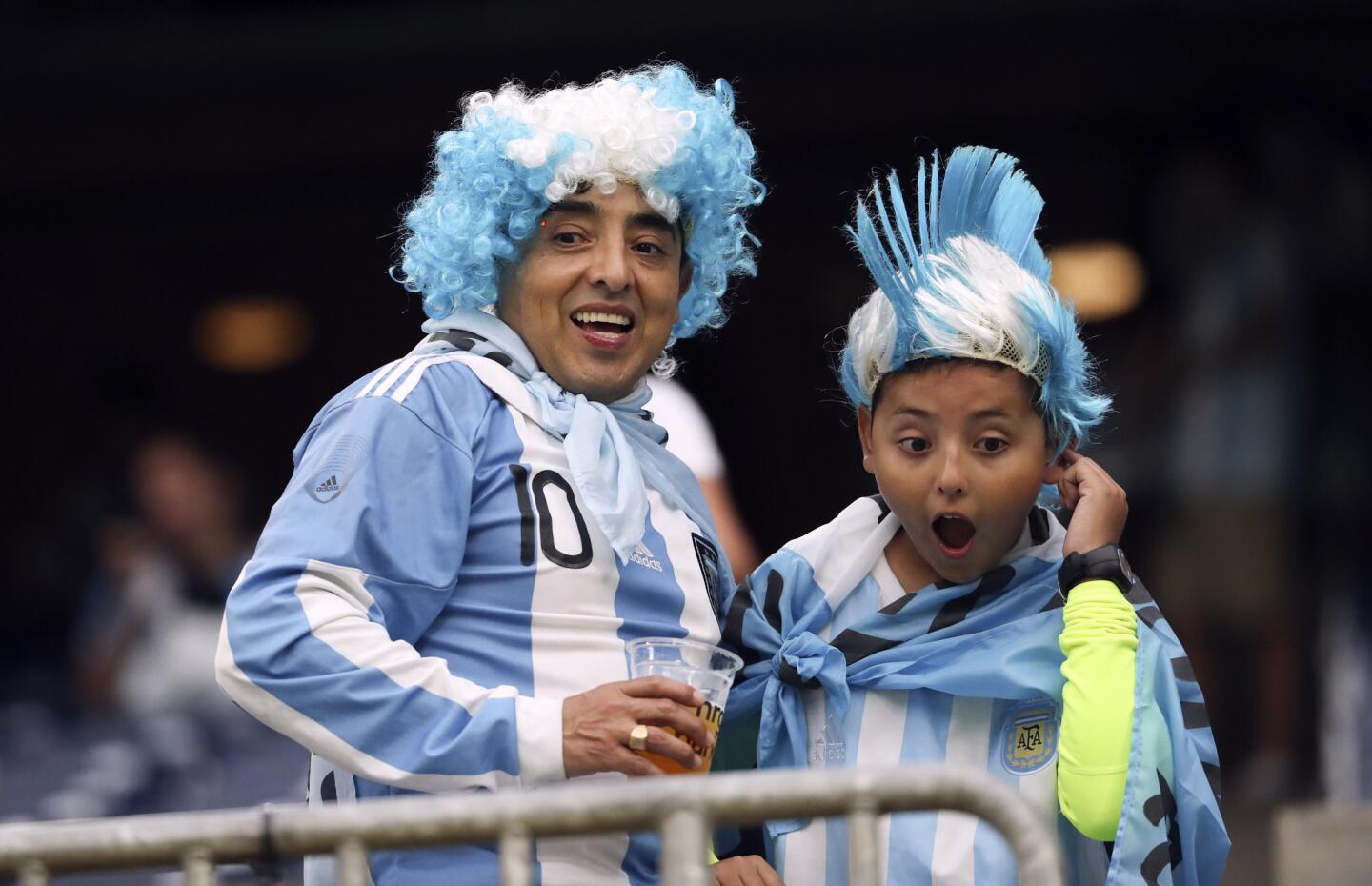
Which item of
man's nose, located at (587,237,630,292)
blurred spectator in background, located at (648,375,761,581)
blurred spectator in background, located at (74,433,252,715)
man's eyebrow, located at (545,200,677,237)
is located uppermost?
blurred spectator in background, located at (74,433,252,715)

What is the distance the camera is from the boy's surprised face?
2807 millimetres

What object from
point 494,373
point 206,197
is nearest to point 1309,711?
point 494,373

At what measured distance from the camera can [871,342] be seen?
2949mm

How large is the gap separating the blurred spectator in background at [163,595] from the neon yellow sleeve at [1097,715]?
4.60 metres

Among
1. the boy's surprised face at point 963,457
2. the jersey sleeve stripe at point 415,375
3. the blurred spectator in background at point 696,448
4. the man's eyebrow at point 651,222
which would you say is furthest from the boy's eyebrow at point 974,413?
the blurred spectator in background at point 696,448

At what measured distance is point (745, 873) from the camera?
2.79 meters

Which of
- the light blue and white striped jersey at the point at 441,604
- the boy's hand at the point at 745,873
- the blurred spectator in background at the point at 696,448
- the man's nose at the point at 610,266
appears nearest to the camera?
the light blue and white striped jersey at the point at 441,604

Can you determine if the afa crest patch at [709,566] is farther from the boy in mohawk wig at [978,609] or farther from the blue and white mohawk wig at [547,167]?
the blue and white mohawk wig at [547,167]

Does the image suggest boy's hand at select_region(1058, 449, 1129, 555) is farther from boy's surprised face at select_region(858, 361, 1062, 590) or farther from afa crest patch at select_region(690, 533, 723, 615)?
afa crest patch at select_region(690, 533, 723, 615)

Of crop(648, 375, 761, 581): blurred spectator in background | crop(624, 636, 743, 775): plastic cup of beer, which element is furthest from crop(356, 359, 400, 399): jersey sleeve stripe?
crop(648, 375, 761, 581): blurred spectator in background

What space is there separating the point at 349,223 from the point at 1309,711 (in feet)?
17.2

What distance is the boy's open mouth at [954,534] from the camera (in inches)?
112

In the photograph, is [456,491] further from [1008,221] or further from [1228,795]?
[1228,795]

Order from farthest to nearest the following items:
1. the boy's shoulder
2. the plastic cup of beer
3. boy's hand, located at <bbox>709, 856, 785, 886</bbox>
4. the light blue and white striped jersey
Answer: the boy's shoulder, boy's hand, located at <bbox>709, 856, 785, 886</bbox>, the plastic cup of beer, the light blue and white striped jersey
